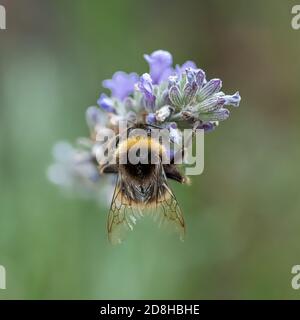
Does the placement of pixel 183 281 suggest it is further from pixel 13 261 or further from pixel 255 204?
pixel 13 261

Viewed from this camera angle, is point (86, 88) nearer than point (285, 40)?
Answer: Yes

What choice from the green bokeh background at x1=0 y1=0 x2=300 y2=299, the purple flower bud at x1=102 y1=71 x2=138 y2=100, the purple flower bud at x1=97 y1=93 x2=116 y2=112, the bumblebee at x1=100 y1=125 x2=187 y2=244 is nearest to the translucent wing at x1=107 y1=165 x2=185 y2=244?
the bumblebee at x1=100 y1=125 x2=187 y2=244

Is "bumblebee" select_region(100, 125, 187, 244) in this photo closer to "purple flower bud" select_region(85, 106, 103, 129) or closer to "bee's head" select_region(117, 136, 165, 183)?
"bee's head" select_region(117, 136, 165, 183)

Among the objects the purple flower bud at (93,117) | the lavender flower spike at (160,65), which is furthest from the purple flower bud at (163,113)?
the purple flower bud at (93,117)

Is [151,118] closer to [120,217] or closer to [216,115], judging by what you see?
[216,115]

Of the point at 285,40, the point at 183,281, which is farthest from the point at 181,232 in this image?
the point at 285,40
